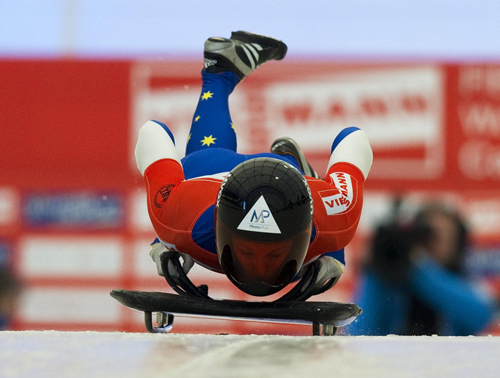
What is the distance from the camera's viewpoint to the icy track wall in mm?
4715

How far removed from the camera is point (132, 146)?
483cm

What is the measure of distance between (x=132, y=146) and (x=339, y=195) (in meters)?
3.14

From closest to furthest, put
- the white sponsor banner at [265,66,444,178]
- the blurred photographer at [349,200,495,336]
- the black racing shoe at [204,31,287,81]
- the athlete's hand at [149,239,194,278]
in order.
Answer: the athlete's hand at [149,239,194,278], the black racing shoe at [204,31,287,81], the blurred photographer at [349,200,495,336], the white sponsor banner at [265,66,444,178]

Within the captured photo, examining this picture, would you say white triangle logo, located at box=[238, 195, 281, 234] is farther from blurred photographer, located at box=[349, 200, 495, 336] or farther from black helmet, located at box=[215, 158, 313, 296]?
blurred photographer, located at box=[349, 200, 495, 336]

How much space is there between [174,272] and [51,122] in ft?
10.4

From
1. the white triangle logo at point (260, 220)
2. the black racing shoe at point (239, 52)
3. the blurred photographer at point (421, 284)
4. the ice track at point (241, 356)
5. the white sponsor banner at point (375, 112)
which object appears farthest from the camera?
the white sponsor banner at point (375, 112)

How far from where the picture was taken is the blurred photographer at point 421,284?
296 cm

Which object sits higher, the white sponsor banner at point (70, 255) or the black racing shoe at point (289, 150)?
the black racing shoe at point (289, 150)

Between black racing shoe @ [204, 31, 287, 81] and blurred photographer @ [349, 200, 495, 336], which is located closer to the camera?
black racing shoe @ [204, 31, 287, 81]

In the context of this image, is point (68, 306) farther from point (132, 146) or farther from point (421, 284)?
point (421, 284)

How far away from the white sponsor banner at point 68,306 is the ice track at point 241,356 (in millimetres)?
3200

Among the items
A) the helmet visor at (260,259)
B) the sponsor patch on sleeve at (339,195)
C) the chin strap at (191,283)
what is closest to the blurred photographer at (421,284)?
the chin strap at (191,283)

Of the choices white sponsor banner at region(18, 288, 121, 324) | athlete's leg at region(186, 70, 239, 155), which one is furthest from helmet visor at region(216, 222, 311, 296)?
white sponsor banner at region(18, 288, 121, 324)

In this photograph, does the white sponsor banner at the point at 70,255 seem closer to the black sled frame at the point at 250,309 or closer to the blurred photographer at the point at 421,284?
the blurred photographer at the point at 421,284
